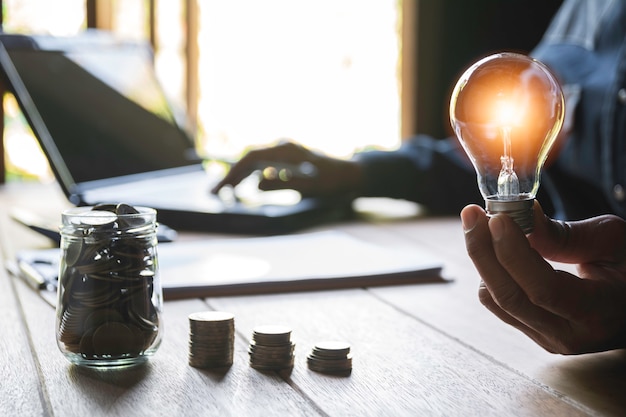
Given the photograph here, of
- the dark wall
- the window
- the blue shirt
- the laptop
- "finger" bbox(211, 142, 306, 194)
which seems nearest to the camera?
the laptop

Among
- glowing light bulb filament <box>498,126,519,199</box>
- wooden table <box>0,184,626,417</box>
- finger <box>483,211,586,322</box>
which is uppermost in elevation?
glowing light bulb filament <box>498,126,519,199</box>

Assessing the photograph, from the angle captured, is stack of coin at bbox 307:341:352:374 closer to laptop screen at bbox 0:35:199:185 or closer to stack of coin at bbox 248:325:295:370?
stack of coin at bbox 248:325:295:370

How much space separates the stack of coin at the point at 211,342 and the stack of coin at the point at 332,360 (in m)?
0.08

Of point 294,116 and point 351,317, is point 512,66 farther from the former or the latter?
point 294,116

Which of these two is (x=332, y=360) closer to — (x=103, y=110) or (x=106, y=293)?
(x=106, y=293)

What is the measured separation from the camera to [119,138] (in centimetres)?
177

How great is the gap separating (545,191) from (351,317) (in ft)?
4.27

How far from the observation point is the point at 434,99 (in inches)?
155

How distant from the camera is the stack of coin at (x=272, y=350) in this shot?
0.75 metres

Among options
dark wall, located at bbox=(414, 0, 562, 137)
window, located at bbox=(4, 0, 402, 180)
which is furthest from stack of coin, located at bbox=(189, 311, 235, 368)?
dark wall, located at bbox=(414, 0, 562, 137)

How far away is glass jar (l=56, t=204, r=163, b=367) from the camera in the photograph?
2.43ft

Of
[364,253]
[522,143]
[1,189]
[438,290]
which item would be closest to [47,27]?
[1,189]

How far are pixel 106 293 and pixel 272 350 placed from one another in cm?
15

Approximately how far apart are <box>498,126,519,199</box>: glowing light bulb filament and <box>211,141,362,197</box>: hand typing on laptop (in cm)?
99
